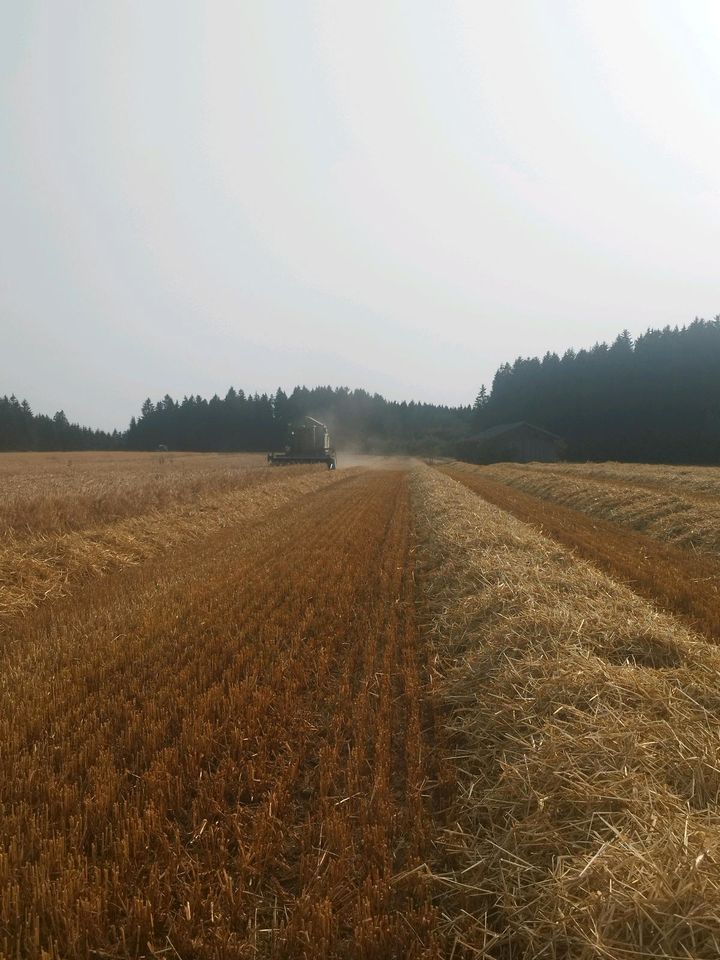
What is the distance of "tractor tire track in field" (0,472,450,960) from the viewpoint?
7.32 ft

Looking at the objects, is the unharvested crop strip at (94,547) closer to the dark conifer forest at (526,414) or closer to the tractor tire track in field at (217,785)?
the tractor tire track in field at (217,785)

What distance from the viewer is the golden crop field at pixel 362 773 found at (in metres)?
2.20

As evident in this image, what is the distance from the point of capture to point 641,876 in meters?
2.20

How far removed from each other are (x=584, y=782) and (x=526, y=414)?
87.9 m

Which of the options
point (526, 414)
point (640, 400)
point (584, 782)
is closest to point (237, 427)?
point (526, 414)

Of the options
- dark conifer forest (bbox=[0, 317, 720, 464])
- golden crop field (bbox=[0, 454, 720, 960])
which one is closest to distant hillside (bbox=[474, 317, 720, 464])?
dark conifer forest (bbox=[0, 317, 720, 464])

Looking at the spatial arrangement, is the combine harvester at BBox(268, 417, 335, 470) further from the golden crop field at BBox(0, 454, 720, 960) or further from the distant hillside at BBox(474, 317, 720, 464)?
the distant hillside at BBox(474, 317, 720, 464)

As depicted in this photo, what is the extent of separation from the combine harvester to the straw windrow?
36.0m

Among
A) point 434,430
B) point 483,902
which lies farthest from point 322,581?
point 434,430

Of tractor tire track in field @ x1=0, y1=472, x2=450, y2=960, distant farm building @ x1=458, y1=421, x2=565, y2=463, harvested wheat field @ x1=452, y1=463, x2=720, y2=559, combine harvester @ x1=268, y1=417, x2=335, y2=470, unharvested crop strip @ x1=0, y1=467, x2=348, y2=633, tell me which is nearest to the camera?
tractor tire track in field @ x1=0, y1=472, x2=450, y2=960

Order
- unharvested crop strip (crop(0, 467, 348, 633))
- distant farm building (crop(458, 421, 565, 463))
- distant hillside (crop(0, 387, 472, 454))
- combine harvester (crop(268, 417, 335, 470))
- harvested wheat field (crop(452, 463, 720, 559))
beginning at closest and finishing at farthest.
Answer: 1. unharvested crop strip (crop(0, 467, 348, 633))
2. harvested wheat field (crop(452, 463, 720, 559))
3. combine harvester (crop(268, 417, 335, 470))
4. distant farm building (crop(458, 421, 565, 463))
5. distant hillside (crop(0, 387, 472, 454))

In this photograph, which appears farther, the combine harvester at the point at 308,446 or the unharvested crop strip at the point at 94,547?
the combine harvester at the point at 308,446

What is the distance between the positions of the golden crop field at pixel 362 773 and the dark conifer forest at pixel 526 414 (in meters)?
55.4

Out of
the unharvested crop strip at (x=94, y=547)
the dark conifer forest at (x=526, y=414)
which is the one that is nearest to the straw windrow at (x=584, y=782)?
the unharvested crop strip at (x=94, y=547)
